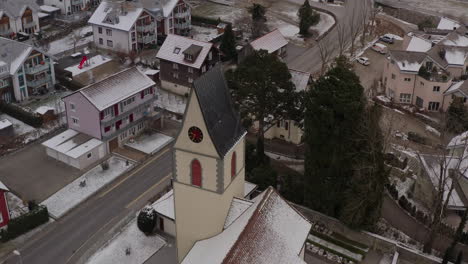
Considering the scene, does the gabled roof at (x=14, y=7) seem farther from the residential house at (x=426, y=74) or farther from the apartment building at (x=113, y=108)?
the residential house at (x=426, y=74)

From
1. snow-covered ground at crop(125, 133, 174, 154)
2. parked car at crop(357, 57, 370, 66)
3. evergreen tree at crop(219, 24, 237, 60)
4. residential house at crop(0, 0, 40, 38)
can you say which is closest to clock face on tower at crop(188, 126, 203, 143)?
snow-covered ground at crop(125, 133, 174, 154)

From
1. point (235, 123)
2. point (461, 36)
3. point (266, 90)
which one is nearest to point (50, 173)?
point (266, 90)

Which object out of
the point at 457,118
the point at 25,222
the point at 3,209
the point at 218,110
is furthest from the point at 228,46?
the point at 218,110

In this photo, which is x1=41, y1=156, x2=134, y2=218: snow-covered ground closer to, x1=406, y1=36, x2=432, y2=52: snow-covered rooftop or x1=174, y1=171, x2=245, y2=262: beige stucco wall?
x1=174, y1=171, x2=245, y2=262: beige stucco wall

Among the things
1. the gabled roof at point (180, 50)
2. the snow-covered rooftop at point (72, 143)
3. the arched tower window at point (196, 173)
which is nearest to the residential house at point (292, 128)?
the gabled roof at point (180, 50)

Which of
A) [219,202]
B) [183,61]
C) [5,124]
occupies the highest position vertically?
[219,202]

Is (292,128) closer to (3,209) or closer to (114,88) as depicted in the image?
(114,88)

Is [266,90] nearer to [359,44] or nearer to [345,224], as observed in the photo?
[345,224]
